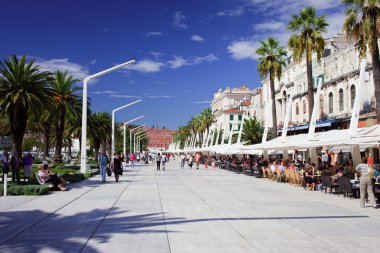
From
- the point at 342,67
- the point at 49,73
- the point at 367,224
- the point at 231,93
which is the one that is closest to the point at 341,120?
the point at 342,67

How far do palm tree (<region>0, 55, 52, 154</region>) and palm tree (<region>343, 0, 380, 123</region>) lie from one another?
18.9 meters

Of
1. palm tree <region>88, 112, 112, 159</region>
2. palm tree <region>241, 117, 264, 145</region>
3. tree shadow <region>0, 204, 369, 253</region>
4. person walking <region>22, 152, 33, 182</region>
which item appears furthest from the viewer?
palm tree <region>88, 112, 112, 159</region>

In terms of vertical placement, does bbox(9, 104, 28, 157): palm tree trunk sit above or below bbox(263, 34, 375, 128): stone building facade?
below

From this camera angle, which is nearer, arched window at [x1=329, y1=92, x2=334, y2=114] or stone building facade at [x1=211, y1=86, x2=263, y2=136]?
arched window at [x1=329, y1=92, x2=334, y2=114]

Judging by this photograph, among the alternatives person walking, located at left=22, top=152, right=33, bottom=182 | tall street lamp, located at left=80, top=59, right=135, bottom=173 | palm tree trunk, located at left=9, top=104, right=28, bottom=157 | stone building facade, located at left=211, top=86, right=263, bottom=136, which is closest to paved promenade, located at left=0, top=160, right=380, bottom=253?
person walking, located at left=22, top=152, right=33, bottom=182

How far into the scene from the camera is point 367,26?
2161 centimetres

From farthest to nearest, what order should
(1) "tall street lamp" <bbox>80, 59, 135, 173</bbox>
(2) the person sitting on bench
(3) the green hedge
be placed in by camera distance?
(1) "tall street lamp" <bbox>80, 59, 135, 173</bbox>, (2) the person sitting on bench, (3) the green hedge

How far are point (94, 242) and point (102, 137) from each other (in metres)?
58.2

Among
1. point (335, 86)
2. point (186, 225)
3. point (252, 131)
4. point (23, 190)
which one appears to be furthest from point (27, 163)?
point (252, 131)

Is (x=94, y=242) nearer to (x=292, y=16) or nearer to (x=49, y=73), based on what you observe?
(x=49, y=73)

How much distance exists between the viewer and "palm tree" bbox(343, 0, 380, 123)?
70.4 feet

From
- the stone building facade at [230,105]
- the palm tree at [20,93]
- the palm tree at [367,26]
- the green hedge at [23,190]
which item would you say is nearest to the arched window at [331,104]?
the palm tree at [367,26]

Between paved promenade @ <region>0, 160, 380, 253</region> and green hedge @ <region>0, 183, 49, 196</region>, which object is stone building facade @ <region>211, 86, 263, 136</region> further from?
paved promenade @ <region>0, 160, 380, 253</region>

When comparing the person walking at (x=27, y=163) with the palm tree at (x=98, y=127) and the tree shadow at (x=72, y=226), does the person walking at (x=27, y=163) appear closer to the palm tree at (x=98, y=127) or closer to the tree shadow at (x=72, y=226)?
the tree shadow at (x=72, y=226)
